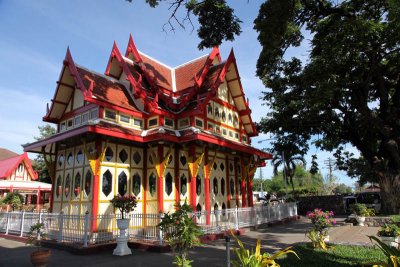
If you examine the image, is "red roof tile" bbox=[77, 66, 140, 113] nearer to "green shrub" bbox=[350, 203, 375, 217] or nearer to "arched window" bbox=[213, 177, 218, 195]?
"arched window" bbox=[213, 177, 218, 195]

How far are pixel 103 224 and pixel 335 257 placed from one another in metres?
8.96

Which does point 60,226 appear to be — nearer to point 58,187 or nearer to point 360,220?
point 58,187

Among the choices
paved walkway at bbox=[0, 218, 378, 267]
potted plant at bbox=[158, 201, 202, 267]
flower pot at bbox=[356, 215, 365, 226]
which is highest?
potted plant at bbox=[158, 201, 202, 267]

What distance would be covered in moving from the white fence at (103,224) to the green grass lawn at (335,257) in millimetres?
4699

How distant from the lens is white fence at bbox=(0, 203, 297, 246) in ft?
37.2

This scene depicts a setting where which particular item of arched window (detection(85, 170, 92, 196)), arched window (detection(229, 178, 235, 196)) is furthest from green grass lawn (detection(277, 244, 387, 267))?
arched window (detection(229, 178, 235, 196))

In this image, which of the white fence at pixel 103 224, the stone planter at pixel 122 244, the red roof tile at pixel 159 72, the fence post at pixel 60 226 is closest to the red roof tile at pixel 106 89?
the red roof tile at pixel 159 72

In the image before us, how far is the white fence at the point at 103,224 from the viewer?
11328 millimetres

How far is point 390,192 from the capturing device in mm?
17500

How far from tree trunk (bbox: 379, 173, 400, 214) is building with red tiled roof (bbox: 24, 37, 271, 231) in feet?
24.7

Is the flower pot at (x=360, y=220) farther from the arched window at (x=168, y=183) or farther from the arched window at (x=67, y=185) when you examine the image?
the arched window at (x=67, y=185)

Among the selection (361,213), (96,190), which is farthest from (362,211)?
(96,190)

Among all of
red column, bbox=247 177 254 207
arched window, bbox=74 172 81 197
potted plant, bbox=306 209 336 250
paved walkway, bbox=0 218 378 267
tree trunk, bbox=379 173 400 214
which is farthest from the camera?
red column, bbox=247 177 254 207

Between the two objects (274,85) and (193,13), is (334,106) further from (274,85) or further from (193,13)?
(193,13)
